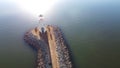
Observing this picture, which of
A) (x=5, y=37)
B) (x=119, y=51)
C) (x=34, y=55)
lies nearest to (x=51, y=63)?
(x=34, y=55)

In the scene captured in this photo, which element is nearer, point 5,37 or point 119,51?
point 119,51

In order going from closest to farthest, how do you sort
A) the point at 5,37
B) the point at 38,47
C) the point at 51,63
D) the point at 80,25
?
the point at 51,63 < the point at 38,47 < the point at 5,37 < the point at 80,25

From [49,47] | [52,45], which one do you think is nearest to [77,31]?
[52,45]

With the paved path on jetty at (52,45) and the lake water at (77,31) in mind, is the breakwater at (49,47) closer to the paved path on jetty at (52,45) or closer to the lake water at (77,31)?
the paved path on jetty at (52,45)

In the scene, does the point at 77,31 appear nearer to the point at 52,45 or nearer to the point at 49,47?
the point at 52,45

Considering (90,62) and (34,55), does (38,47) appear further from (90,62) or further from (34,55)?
(90,62)

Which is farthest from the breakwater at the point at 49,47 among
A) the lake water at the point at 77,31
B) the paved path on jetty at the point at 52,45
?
the lake water at the point at 77,31
